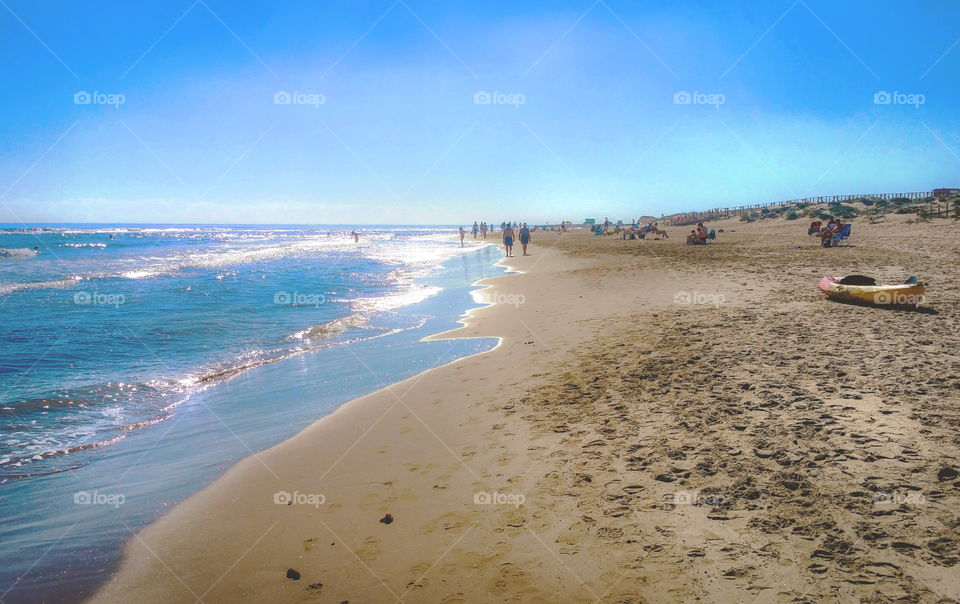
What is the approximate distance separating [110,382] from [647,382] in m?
9.73

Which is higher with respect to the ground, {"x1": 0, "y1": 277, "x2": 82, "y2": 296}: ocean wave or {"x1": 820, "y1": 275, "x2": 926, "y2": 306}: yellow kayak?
{"x1": 0, "y1": 277, "x2": 82, "y2": 296}: ocean wave

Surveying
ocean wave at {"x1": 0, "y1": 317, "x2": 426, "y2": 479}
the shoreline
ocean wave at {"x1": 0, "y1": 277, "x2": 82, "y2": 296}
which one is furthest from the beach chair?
ocean wave at {"x1": 0, "y1": 277, "x2": 82, "y2": 296}

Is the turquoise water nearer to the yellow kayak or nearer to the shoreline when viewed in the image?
the shoreline

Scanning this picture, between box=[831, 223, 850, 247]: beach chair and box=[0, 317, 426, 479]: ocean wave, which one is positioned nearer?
box=[0, 317, 426, 479]: ocean wave

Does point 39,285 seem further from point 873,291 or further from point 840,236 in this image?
point 840,236

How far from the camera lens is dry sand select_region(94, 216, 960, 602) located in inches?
133

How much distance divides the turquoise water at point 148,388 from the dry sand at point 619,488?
0.54 meters

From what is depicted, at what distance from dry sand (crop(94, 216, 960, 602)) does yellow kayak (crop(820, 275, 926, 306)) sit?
1.11m

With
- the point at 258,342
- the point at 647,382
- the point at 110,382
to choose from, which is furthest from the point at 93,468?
the point at 647,382

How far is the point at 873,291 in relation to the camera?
33.8 feet

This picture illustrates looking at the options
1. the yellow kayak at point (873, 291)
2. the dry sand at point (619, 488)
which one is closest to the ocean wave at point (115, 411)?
the dry sand at point (619, 488)

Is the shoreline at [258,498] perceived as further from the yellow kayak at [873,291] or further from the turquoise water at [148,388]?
the yellow kayak at [873,291]

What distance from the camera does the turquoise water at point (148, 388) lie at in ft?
15.3

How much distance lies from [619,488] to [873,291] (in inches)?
372
